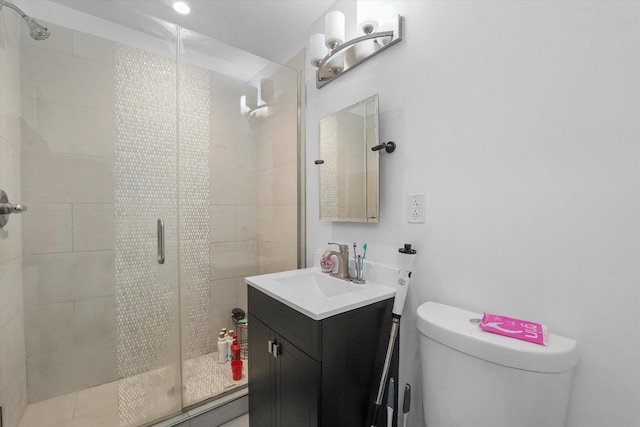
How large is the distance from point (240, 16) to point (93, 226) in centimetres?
150

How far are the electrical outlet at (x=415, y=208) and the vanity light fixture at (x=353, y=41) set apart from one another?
705mm

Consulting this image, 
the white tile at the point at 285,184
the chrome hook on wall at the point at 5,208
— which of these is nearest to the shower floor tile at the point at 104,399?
the chrome hook on wall at the point at 5,208

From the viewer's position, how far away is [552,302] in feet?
2.56

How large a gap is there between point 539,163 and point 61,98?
6.63ft

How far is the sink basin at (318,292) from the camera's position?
949 mm

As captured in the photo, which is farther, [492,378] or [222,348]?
[222,348]

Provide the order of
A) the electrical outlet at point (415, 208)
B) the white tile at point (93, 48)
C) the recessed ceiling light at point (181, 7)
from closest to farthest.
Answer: the electrical outlet at point (415, 208), the white tile at point (93, 48), the recessed ceiling light at point (181, 7)

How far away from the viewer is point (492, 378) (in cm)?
71

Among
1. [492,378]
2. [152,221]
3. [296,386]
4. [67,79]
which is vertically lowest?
[296,386]

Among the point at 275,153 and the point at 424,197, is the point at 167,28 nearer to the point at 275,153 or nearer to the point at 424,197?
the point at 275,153

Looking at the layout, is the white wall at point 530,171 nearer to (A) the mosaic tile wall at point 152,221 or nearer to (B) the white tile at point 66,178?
(A) the mosaic tile wall at point 152,221

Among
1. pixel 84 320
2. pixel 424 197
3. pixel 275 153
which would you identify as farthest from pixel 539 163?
pixel 84 320

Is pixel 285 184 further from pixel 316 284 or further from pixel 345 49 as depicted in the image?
pixel 345 49

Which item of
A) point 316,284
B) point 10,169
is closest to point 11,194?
point 10,169
